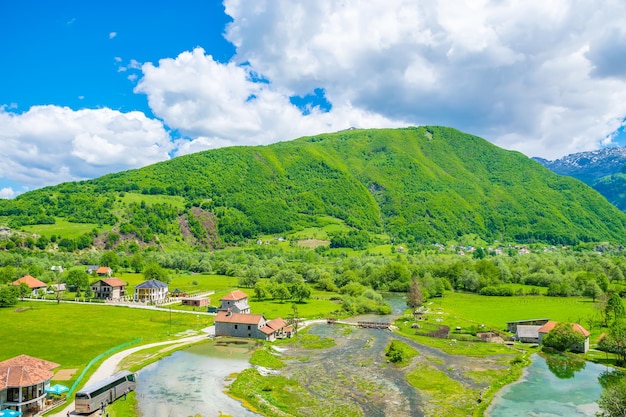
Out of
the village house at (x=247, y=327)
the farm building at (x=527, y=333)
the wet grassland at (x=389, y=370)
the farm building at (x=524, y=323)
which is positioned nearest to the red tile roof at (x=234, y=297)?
the village house at (x=247, y=327)

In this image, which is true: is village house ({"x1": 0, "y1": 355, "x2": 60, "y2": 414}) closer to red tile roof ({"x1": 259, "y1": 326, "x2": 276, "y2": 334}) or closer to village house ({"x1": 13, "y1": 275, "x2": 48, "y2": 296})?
red tile roof ({"x1": 259, "y1": 326, "x2": 276, "y2": 334})

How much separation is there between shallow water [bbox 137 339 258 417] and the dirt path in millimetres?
3332

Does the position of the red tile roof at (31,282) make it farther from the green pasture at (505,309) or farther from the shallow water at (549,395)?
the shallow water at (549,395)

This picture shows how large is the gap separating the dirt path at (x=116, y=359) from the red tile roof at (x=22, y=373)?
3.68 meters

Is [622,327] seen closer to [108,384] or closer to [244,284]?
[108,384]

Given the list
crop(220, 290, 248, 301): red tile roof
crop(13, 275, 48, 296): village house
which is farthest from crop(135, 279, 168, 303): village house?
crop(220, 290, 248, 301): red tile roof

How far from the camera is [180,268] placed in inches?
7082

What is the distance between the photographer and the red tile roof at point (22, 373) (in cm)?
4020

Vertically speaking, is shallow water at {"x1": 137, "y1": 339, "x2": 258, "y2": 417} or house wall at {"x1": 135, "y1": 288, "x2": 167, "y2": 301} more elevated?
→ house wall at {"x1": 135, "y1": 288, "x2": 167, "y2": 301}

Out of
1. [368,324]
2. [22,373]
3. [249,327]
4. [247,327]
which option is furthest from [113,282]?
[22,373]

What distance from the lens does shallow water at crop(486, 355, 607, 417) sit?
46062 mm

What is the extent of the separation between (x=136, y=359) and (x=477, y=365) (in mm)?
46768

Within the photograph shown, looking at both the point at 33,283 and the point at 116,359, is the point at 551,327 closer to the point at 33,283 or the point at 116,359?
the point at 116,359

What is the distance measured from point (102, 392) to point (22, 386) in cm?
683
